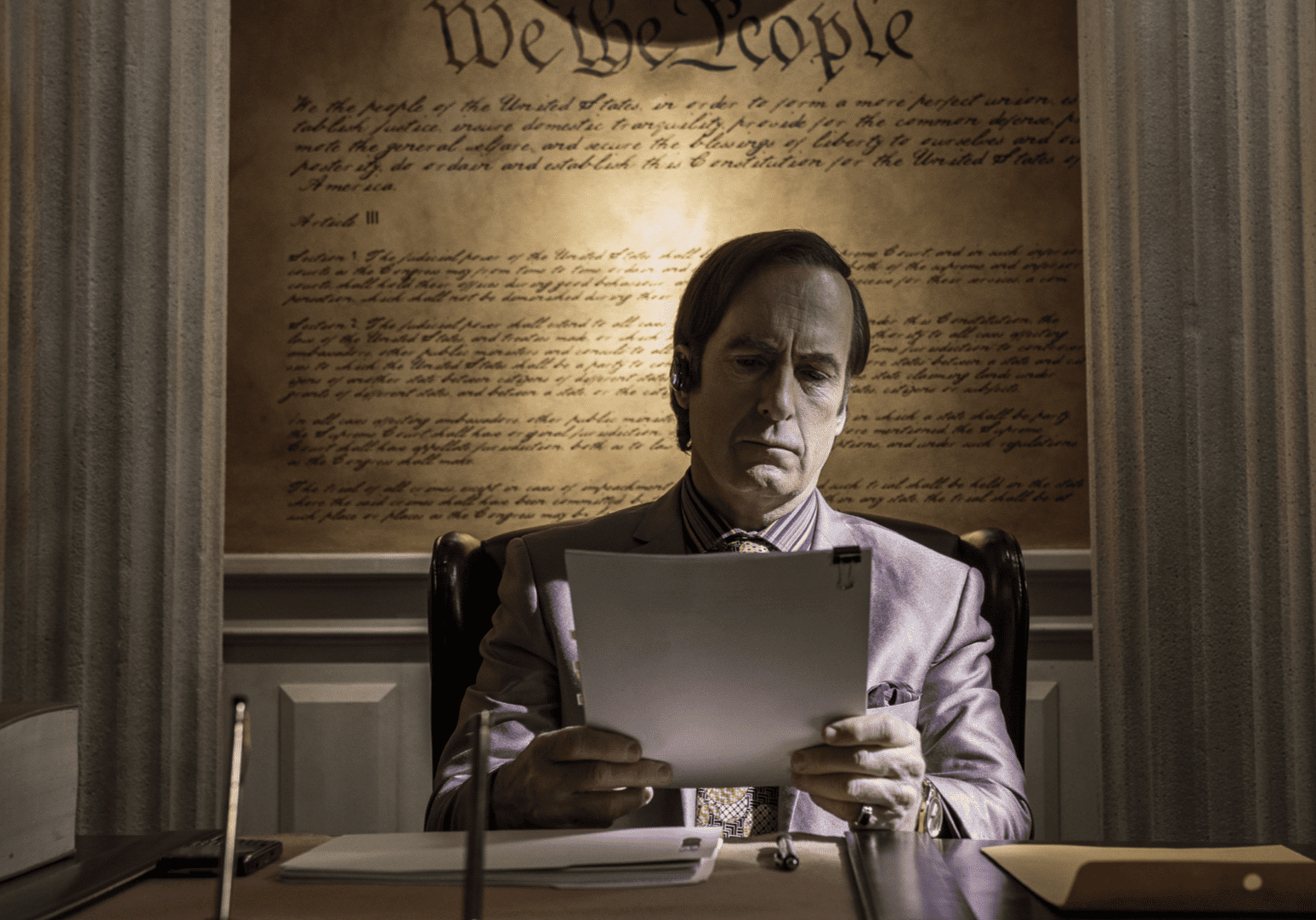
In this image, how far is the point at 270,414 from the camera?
2.51 metres

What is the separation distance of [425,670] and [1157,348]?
1.79m

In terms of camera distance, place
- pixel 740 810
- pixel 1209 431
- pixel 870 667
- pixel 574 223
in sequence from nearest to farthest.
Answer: pixel 740 810
pixel 870 667
pixel 1209 431
pixel 574 223

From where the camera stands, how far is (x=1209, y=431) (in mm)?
2000

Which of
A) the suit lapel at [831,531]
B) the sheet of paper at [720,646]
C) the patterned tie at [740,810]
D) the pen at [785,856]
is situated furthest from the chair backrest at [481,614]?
the pen at [785,856]

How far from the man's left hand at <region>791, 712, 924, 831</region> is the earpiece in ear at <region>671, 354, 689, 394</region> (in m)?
0.78

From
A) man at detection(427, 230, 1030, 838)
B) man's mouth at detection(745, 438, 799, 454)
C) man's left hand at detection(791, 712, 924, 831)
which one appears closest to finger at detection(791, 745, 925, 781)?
man's left hand at detection(791, 712, 924, 831)

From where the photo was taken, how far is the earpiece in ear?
5.74ft

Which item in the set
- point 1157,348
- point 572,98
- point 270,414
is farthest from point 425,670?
point 1157,348

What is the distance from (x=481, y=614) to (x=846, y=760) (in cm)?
79

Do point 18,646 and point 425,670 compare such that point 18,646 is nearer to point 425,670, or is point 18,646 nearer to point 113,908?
point 425,670

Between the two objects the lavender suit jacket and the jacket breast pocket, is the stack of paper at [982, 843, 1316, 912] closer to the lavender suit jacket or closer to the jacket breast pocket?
the lavender suit jacket

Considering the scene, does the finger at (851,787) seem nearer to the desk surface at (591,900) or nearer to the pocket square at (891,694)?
the desk surface at (591,900)

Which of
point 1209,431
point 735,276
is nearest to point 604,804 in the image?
point 735,276

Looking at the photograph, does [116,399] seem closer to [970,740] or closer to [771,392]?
[771,392]
